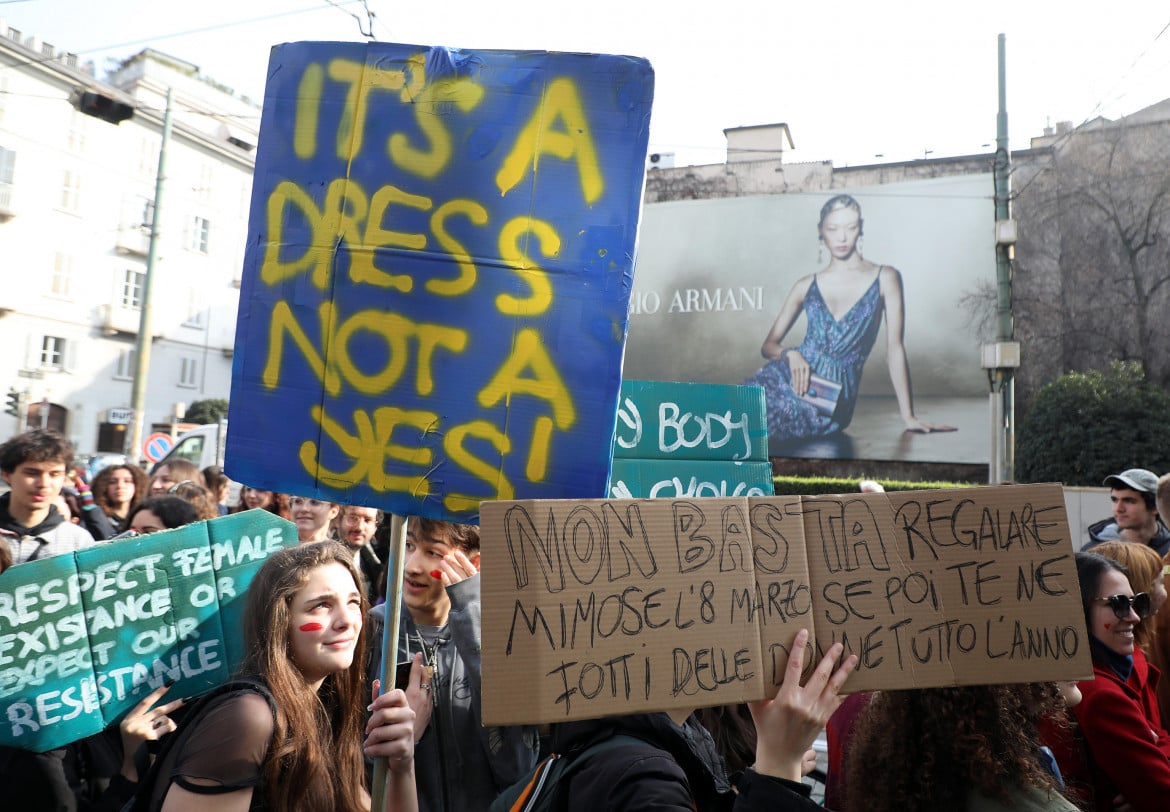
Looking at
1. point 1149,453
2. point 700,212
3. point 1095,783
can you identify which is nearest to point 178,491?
point 1095,783

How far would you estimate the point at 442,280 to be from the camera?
236 cm

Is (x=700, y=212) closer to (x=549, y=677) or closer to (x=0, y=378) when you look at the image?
(x=0, y=378)

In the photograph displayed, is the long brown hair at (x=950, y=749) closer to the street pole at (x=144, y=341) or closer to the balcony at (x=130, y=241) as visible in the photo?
the street pole at (x=144, y=341)

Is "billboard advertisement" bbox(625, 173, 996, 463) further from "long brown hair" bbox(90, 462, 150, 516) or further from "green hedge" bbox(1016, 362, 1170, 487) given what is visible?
"long brown hair" bbox(90, 462, 150, 516)

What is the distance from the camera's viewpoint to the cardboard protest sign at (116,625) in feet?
8.86

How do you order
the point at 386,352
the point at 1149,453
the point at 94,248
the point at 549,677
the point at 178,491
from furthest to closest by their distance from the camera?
1. the point at 94,248
2. the point at 1149,453
3. the point at 178,491
4. the point at 386,352
5. the point at 549,677

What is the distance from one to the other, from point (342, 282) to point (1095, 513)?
1444 cm

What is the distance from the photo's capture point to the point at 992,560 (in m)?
1.99

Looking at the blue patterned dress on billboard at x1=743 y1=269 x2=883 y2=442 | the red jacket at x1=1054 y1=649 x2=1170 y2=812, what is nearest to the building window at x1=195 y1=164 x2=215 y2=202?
the blue patterned dress on billboard at x1=743 y1=269 x2=883 y2=442

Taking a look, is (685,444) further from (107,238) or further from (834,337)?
(107,238)

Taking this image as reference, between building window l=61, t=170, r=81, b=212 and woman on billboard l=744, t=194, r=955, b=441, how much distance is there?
2327 centimetres

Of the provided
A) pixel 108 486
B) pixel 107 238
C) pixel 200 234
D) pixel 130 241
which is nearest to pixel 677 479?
pixel 108 486

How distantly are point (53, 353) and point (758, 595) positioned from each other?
35396 millimetres

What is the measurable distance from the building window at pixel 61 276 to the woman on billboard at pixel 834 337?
2303 cm
